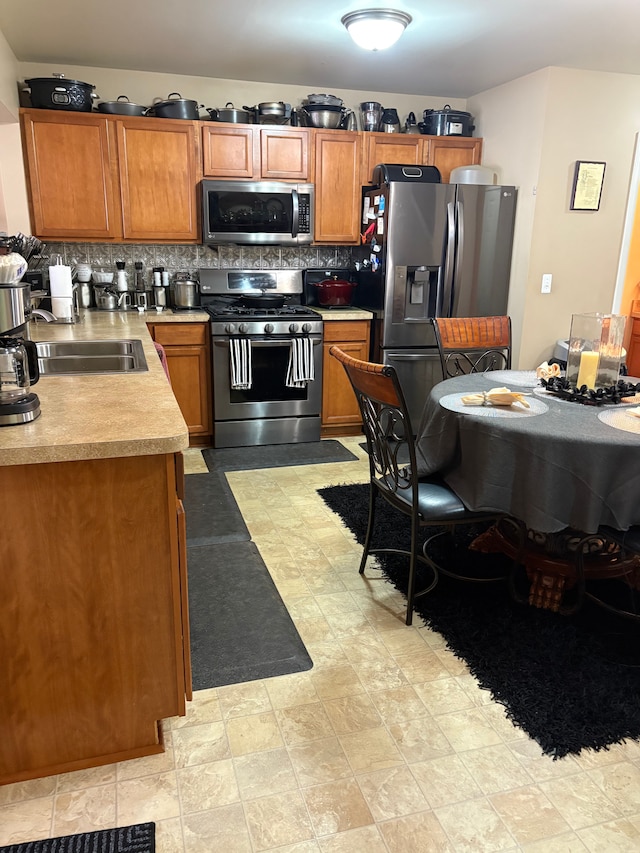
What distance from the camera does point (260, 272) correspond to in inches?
191

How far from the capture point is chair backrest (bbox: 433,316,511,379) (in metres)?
3.33

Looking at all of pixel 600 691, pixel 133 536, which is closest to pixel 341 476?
pixel 600 691

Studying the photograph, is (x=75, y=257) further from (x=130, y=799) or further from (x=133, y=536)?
(x=130, y=799)

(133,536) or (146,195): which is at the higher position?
(146,195)

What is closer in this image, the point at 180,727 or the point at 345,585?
the point at 180,727

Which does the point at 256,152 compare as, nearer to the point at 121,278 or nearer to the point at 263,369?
the point at 121,278

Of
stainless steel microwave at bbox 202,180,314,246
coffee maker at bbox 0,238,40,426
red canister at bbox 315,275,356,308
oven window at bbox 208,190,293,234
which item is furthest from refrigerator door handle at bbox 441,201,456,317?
coffee maker at bbox 0,238,40,426

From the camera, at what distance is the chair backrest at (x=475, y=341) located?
10.9 ft

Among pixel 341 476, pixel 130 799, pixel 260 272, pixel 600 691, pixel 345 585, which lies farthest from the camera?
pixel 260 272

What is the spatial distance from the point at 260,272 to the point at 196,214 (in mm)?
672

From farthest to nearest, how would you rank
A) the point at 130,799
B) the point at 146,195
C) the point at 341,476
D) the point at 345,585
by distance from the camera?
the point at 146,195
the point at 341,476
the point at 345,585
the point at 130,799

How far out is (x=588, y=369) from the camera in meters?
2.56

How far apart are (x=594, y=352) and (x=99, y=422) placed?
1.93m

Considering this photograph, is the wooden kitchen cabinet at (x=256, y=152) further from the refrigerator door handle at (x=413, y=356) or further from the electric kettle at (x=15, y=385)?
the electric kettle at (x=15, y=385)
